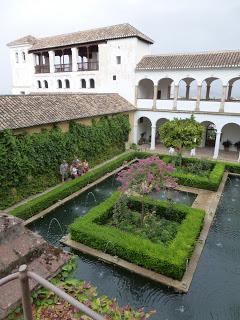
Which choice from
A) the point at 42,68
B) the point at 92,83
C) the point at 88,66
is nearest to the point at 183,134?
the point at 92,83

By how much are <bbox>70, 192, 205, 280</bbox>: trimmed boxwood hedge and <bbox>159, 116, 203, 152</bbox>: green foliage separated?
23.7 feet

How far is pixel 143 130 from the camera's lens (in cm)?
2792

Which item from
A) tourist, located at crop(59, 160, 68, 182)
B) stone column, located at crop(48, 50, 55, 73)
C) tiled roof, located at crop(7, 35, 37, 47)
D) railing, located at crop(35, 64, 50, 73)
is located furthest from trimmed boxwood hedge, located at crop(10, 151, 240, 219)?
tiled roof, located at crop(7, 35, 37, 47)

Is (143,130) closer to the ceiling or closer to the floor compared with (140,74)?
closer to the floor

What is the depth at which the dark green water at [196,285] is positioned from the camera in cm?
732

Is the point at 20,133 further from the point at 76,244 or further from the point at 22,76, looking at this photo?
the point at 22,76

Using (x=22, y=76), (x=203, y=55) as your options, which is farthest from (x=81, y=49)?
(x=203, y=55)

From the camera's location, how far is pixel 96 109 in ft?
65.8

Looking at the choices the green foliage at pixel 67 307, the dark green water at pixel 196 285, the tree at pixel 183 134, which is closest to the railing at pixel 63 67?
the tree at pixel 183 134

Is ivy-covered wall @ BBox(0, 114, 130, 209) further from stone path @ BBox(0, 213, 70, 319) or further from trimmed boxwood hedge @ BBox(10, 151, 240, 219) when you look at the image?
stone path @ BBox(0, 213, 70, 319)

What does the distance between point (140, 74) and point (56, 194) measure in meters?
15.2

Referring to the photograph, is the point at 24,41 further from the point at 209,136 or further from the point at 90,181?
the point at 209,136

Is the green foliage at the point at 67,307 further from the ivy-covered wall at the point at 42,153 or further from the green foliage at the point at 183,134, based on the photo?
the green foliage at the point at 183,134

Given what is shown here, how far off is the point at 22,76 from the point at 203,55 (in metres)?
22.9
